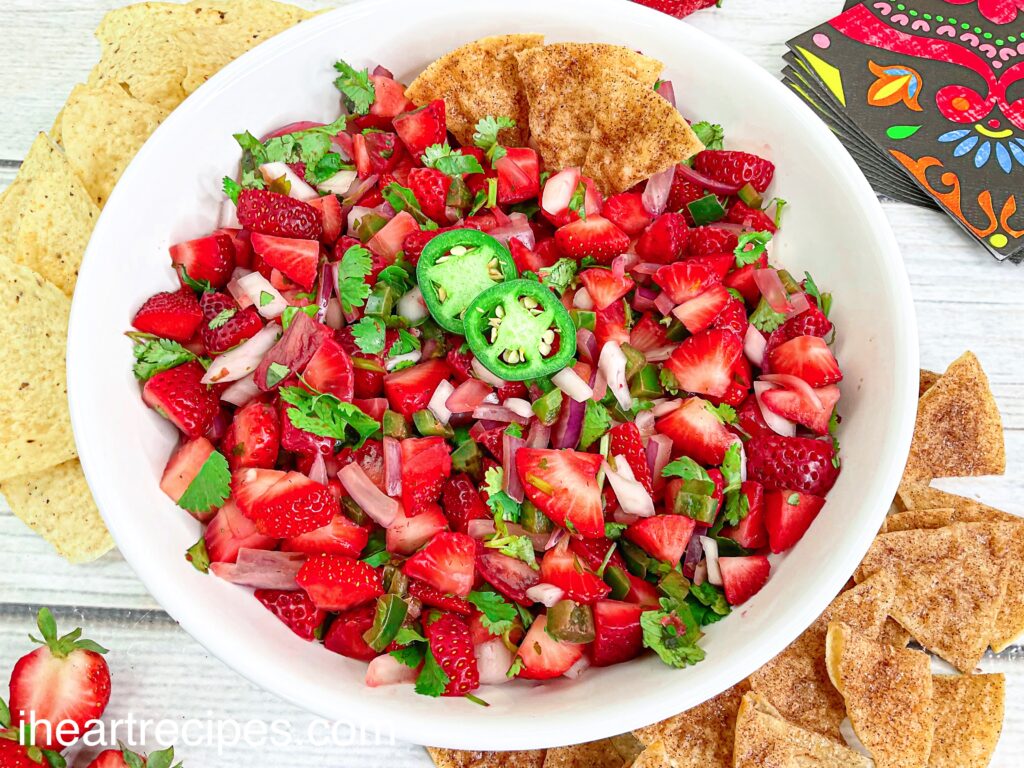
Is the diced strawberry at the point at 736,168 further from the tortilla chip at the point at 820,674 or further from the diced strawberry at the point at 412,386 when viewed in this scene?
the tortilla chip at the point at 820,674

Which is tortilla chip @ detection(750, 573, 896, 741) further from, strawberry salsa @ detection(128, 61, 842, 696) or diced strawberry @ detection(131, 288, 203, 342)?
diced strawberry @ detection(131, 288, 203, 342)

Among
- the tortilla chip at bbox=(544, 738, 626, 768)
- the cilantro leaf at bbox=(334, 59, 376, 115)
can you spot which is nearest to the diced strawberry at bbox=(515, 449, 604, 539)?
the tortilla chip at bbox=(544, 738, 626, 768)

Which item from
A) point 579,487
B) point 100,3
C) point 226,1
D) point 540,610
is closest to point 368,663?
point 540,610

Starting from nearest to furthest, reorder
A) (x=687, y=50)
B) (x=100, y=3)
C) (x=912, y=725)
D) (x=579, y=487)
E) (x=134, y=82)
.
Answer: (x=579, y=487) < (x=912, y=725) < (x=687, y=50) < (x=134, y=82) < (x=100, y=3)

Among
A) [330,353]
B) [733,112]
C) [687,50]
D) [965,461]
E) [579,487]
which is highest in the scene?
[687,50]

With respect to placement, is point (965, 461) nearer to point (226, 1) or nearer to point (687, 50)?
point (687, 50)
